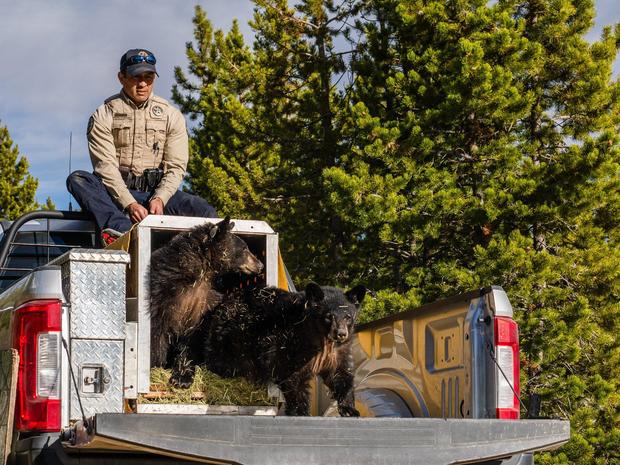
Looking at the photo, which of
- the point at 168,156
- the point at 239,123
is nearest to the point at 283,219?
the point at 239,123

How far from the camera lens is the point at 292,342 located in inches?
246

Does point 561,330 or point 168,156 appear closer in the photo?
point 168,156

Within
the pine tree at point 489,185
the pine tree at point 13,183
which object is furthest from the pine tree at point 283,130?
the pine tree at point 13,183

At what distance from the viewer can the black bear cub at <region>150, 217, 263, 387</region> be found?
6148 mm

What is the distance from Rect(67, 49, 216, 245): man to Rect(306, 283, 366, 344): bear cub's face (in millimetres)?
1555

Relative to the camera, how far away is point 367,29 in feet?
66.3

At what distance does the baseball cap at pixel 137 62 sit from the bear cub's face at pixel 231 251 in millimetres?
1639

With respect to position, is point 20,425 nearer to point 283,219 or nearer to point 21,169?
point 283,219

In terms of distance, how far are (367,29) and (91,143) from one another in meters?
13.6

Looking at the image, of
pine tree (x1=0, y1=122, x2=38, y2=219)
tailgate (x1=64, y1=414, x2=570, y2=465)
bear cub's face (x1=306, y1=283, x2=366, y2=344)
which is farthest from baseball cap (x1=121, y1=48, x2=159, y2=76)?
pine tree (x1=0, y1=122, x2=38, y2=219)

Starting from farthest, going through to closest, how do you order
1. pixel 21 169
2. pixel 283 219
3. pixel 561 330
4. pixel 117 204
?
pixel 21 169 → pixel 283 219 → pixel 561 330 → pixel 117 204

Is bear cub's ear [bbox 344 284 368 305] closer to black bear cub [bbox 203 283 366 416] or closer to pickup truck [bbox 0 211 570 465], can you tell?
black bear cub [bbox 203 283 366 416]

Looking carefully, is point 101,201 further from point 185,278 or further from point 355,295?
point 355,295

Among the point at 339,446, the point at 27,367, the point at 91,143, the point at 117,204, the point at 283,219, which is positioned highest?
the point at 283,219
